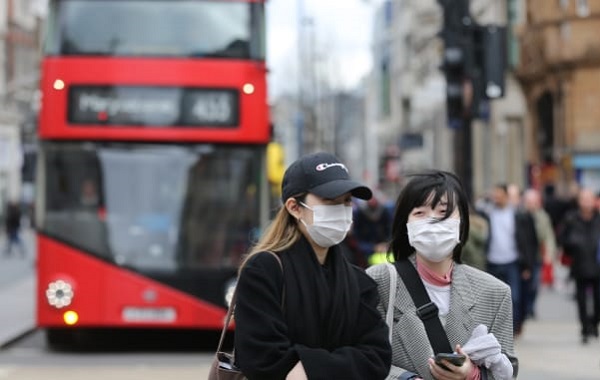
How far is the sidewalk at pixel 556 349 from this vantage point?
542 inches

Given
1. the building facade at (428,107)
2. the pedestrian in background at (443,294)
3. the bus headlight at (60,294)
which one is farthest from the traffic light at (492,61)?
the pedestrian in background at (443,294)

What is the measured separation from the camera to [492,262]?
674 inches

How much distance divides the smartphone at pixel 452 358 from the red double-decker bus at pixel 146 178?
36.5 feet

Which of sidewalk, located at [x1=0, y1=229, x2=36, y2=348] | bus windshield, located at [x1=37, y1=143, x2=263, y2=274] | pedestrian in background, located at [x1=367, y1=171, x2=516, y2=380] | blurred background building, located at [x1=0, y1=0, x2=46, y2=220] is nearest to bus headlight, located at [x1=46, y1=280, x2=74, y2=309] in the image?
bus windshield, located at [x1=37, y1=143, x2=263, y2=274]

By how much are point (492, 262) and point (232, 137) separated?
3.45 meters

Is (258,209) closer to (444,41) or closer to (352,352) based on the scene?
(444,41)

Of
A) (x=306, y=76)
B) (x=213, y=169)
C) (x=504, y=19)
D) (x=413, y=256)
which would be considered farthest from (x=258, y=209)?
(x=306, y=76)

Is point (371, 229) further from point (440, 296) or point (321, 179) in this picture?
point (321, 179)

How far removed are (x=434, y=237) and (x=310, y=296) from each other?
0.62 meters

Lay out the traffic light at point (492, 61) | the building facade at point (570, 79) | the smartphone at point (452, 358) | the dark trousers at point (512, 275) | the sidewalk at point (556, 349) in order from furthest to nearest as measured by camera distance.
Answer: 1. the building facade at point (570, 79)
2. the dark trousers at point (512, 275)
3. the traffic light at point (492, 61)
4. the sidewalk at point (556, 349)
5. the smartphone at point (452, 358)

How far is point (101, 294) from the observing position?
16.1m

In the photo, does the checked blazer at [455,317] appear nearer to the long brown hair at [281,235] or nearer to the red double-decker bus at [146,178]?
the long brown hair at [281,235]

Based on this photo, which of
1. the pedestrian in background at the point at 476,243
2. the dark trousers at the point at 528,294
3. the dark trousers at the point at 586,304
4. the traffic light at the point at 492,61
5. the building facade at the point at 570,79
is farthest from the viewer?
the building facade at the point at 570,79

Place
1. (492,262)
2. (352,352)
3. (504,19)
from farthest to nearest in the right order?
1. (504,19)
2. (492,262)
3. (352,352)
